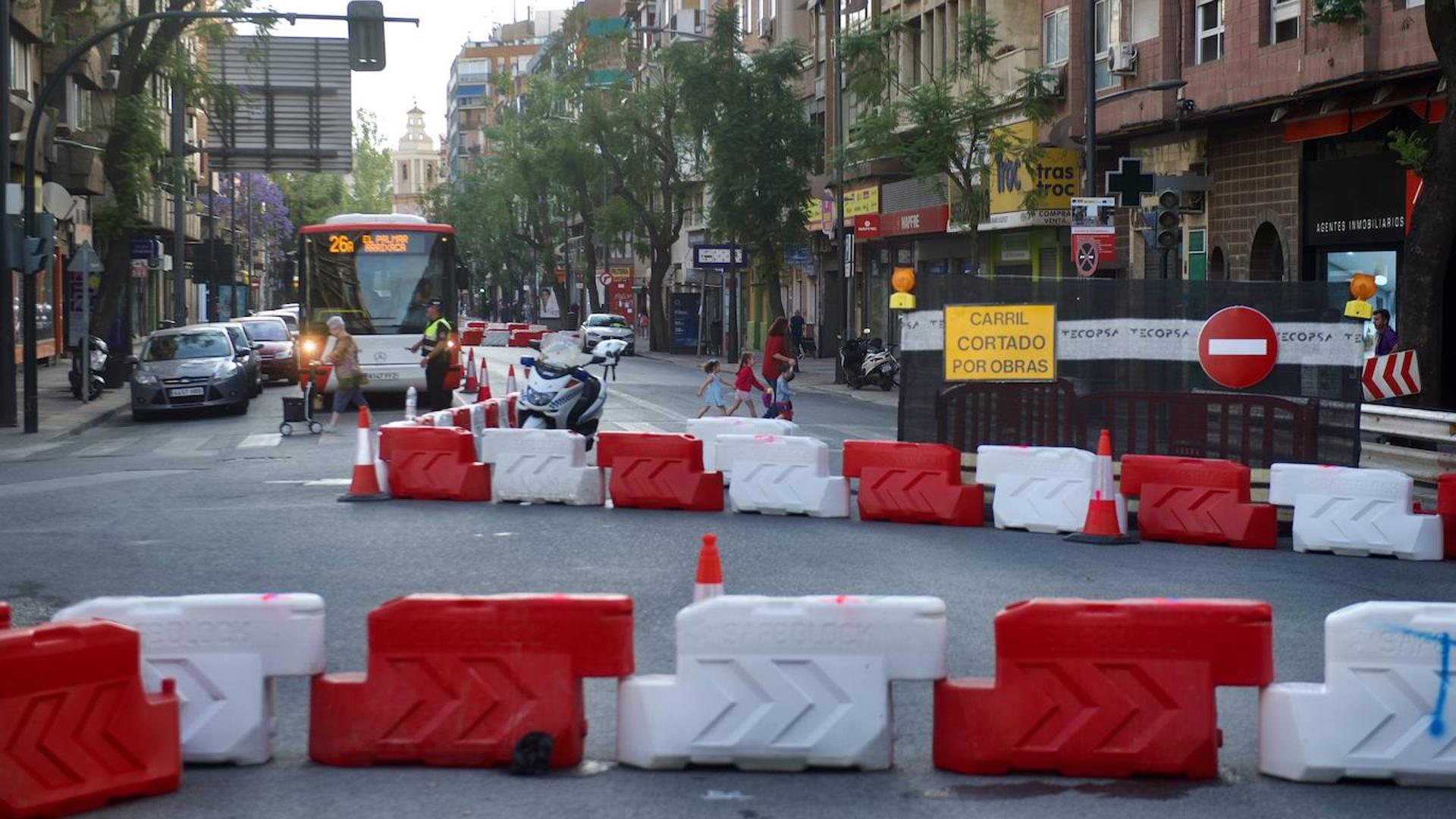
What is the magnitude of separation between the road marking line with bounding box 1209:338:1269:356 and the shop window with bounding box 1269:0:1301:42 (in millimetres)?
13269

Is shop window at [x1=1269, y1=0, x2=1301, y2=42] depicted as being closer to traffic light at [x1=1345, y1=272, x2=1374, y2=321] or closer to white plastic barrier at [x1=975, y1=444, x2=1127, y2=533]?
traffic light at [x1=1345, y1=272, x2=1374, y2=321]

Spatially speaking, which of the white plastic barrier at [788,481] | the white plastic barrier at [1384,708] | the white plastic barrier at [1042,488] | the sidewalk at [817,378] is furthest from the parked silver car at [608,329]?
the white plastic barrier at [1384,708]

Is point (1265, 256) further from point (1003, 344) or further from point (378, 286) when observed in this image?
point (1003, 344)

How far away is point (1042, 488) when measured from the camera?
15.2 meters

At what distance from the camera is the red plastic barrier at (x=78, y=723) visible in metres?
6.23

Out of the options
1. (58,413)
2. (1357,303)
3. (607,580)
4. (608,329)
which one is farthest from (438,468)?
(608,329)

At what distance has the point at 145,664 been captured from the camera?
699 centimetres

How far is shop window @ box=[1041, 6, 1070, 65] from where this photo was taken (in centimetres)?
3872

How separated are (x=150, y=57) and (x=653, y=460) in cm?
2168

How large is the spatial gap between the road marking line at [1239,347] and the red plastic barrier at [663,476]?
4.24 metres

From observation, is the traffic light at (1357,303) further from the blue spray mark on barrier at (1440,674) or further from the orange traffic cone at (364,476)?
the blue spray mark on barrier at (1440,674)

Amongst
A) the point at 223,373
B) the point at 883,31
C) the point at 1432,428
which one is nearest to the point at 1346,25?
the point at 1432,428

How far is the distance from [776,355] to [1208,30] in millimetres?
9684

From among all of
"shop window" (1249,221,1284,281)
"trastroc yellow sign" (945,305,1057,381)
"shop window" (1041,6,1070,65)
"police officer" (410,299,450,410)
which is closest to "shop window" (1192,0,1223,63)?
"shop window" (1249,221,1284,281)
